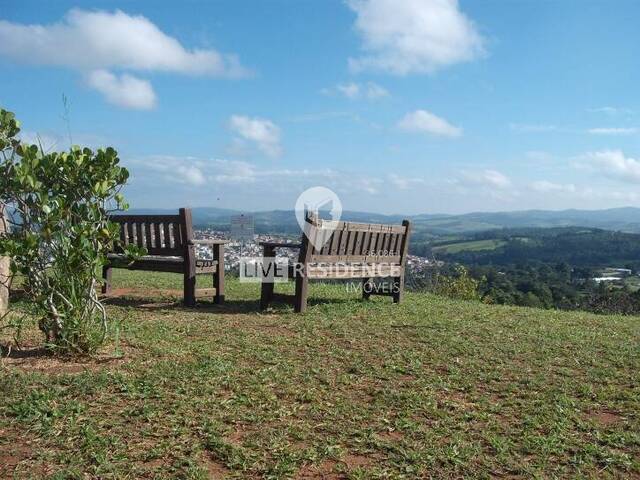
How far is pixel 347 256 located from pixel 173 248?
7.80 feet

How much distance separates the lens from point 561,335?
6.36 m

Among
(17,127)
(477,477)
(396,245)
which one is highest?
(17,127)

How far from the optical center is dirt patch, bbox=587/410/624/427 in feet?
11.8

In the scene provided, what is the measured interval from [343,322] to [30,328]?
322cm

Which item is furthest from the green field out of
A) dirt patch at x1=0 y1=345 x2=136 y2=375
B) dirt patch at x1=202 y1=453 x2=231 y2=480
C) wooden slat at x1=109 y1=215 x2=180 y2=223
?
dirt patch at x1=202 y1=453 x2=231 y2=480

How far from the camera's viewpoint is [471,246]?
61562 millimetres

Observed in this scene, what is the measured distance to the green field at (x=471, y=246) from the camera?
57.3 m

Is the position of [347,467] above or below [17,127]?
below

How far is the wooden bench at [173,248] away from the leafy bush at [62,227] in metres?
3.09

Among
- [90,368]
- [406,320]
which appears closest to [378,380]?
[90,368]

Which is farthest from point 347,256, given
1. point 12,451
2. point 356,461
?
point 12,451

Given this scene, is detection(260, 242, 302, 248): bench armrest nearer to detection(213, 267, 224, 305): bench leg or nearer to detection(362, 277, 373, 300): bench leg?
detection(213, 267, 224, 305): bench leg

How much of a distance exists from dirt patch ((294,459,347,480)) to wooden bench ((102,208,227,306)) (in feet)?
16.7

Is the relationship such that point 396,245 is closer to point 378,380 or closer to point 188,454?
point 378,380
